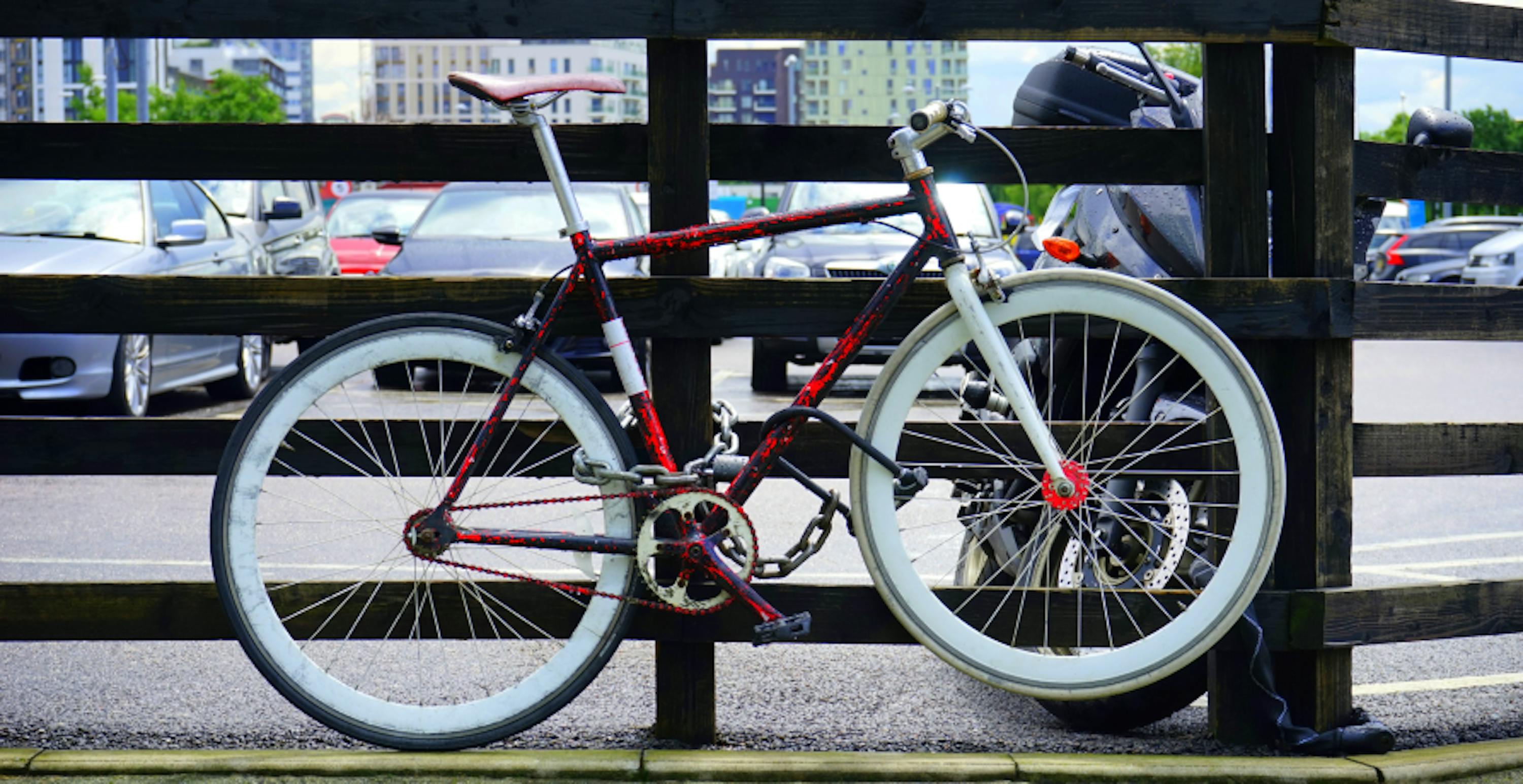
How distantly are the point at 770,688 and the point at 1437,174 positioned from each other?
2.08m

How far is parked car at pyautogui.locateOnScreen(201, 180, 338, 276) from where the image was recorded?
12031 mm

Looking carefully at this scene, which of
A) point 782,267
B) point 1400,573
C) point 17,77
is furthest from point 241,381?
point 17,77

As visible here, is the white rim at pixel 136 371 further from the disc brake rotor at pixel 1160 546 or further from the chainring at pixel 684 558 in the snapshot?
the disc brake rotor at pixel 1160 546

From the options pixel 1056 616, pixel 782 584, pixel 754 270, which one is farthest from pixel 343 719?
pixel 754 270

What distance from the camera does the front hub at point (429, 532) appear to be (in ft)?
Answer: 10.3

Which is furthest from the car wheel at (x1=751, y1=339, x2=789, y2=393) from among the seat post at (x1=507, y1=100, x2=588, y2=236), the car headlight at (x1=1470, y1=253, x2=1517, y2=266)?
the car headlight at (x1=1470, y1=253, x2=1517, y2=266)

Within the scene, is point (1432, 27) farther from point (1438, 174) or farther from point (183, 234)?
point (183, 234)

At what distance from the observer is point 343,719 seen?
10.3 ft

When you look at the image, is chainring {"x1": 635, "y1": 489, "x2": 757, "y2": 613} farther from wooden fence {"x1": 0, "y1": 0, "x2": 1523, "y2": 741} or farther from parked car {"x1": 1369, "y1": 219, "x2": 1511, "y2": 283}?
parked car {"x1": 1369, "y1": 219, "x2": 1511, "y2": 283}

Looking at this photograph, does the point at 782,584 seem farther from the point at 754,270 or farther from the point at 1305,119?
the point at 754,270

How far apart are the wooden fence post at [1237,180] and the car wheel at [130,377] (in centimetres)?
747

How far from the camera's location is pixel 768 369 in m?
12.7

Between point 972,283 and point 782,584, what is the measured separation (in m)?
0.75

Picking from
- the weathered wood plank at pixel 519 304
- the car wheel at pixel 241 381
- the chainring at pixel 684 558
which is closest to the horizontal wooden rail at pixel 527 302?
the weathered wood plank at pixel 519 304
